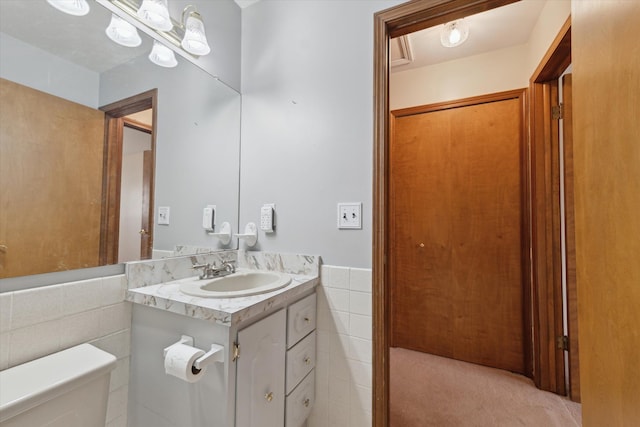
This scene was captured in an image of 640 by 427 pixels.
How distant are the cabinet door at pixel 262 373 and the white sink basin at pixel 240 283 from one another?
12cm

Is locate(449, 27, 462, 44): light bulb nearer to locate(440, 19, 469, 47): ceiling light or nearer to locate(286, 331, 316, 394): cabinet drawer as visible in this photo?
locate(440, 19, 469, 47): ceiling light

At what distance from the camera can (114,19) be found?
991 mm

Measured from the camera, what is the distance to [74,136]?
0.87 meters

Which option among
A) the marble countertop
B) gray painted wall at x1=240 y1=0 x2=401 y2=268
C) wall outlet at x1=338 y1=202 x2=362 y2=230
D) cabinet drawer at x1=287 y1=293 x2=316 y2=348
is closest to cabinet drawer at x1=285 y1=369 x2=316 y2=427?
cabinet drawer at x1=287 y1=293 x2=316 y2=348

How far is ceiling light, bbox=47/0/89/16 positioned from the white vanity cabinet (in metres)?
1.24

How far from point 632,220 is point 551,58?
56.6 inches

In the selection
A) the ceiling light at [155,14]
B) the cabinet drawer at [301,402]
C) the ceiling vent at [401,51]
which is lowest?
the cabinet drawer at [301,402]

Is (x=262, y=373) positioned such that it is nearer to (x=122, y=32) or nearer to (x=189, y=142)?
(x=189, y=142)

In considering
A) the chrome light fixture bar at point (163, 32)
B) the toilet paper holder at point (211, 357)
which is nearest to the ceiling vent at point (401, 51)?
the chrome light fixture bar at point (163, 32)

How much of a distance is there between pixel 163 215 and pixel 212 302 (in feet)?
1.87

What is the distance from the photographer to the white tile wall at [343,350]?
1.16 m

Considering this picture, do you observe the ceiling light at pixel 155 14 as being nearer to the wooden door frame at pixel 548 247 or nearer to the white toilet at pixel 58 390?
the white toilet at pixel 58 390

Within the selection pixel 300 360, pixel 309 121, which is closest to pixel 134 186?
pixel 309 121

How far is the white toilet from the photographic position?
58cm
